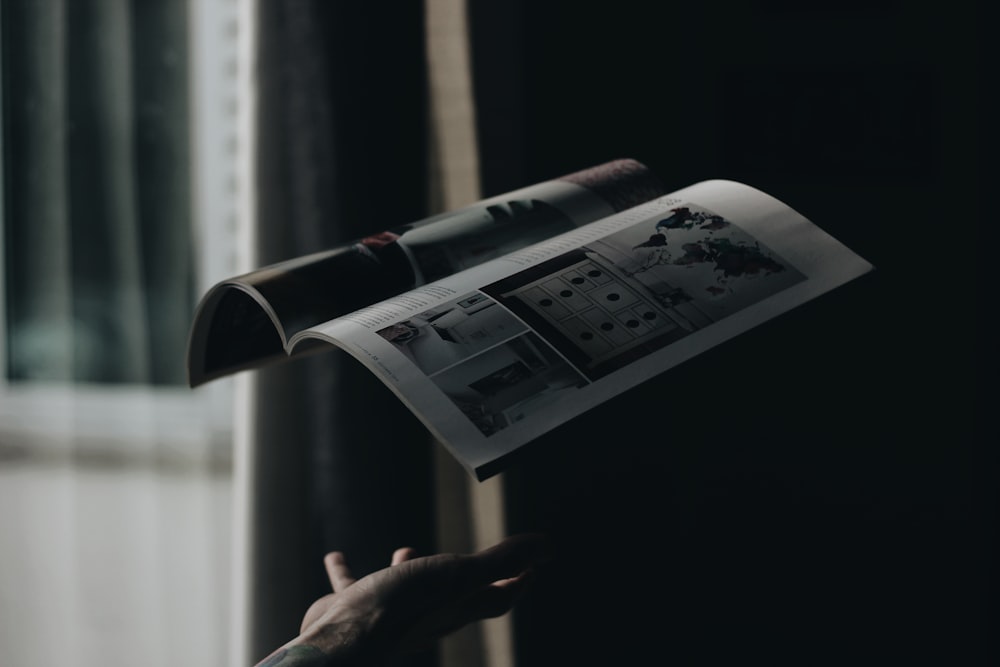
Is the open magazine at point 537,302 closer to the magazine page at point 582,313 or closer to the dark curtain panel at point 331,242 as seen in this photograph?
the magazine page at point 582,313

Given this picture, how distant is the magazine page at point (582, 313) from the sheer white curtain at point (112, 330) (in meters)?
0.70

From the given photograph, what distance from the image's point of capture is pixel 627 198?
73cm

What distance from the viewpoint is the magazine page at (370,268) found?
0.58 meters

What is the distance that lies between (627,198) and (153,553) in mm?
873

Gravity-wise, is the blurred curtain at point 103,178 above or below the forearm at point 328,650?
above

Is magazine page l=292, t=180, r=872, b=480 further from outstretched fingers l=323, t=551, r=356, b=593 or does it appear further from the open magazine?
outstretched fingers l=323, t=551, r=356, b=593

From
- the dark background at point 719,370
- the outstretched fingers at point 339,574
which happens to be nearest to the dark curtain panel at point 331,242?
the dark background at point 719,370

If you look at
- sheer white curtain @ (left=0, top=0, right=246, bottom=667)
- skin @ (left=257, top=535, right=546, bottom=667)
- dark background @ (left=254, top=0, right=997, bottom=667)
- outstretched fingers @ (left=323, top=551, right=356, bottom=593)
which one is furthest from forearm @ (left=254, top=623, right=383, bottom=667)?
sheer white curtain @ (left=0, top=0, right=246, bottom=667)

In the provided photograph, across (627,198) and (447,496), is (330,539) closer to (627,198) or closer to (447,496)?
(447,496)

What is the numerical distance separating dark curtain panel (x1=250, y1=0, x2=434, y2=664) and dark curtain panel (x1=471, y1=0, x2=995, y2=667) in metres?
0.11

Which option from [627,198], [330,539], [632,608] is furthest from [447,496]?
[627,198]

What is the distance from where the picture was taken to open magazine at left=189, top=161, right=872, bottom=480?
1.65 ft

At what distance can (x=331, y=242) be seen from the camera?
1.07 meters

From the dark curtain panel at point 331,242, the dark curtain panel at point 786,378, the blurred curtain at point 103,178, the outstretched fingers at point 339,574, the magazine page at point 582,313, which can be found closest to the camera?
the magazine page at point 582,313
